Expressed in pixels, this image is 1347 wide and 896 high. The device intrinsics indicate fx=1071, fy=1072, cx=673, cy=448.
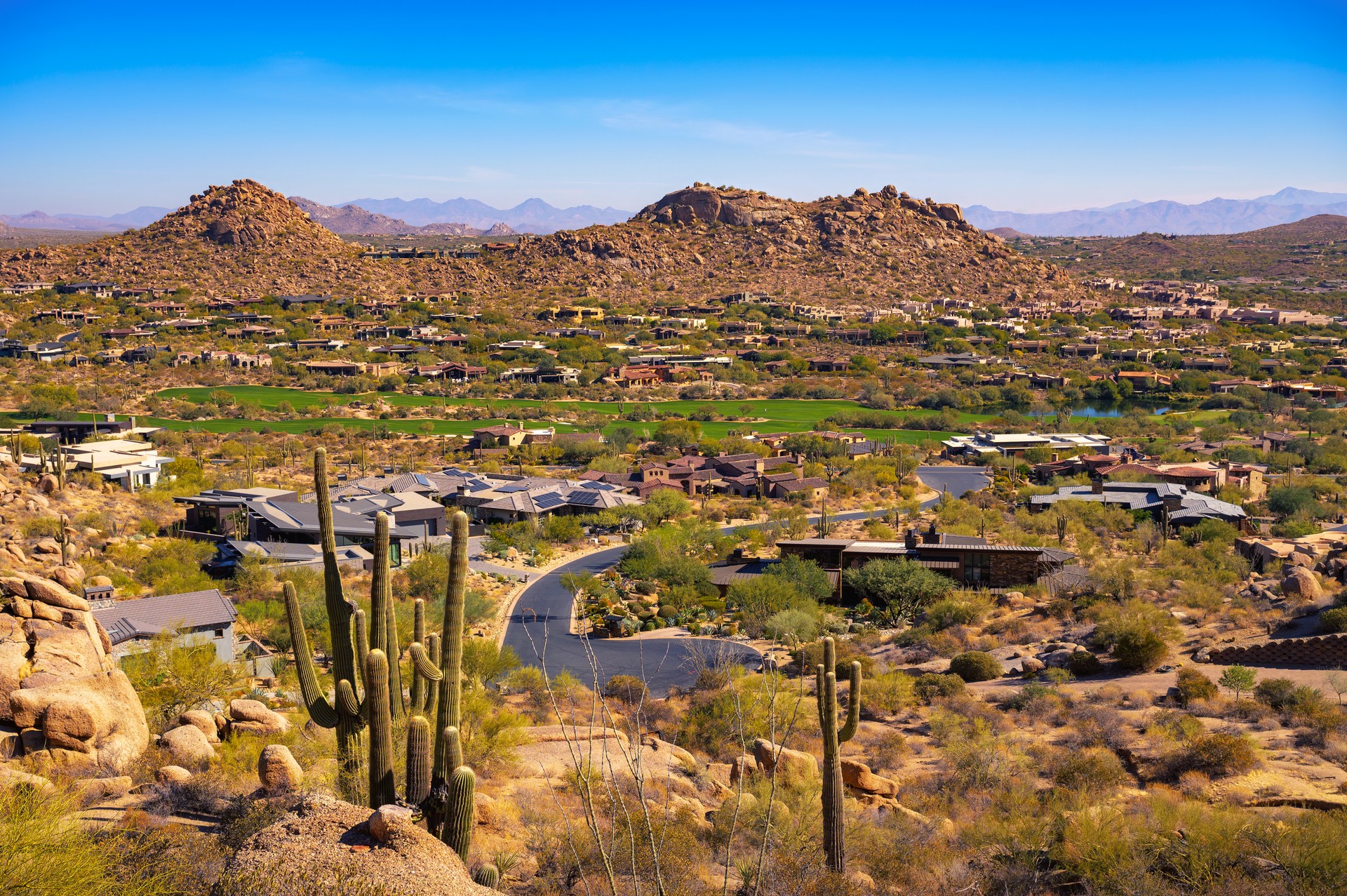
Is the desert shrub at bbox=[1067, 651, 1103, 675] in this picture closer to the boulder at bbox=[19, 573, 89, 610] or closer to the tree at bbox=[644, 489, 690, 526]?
the boulder at bbox=[19, 573, 89, 610]

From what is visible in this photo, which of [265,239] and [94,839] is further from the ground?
[265,239]

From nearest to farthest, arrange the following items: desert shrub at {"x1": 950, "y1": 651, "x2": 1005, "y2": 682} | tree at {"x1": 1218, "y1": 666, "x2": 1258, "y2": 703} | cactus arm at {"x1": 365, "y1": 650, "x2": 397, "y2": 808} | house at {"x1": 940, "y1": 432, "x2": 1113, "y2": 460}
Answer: cactus arm at {"x1": 365, "y1": 650, "x2": 397, "y2": 808} → tree at {"x1": 1218, "y1": 666, "x2": 1258, "y2": 703} → desert shrub at {"x1": 950, "y1": 651, "x2": 1005, "y2": 682} → house at {"x1": 940, "y1": 432, "x2": 1113, "y2": 460}

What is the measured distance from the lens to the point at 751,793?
15359 mm

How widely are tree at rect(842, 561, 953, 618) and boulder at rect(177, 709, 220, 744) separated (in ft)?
65.5

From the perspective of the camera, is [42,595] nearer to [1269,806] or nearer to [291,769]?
[291,769]

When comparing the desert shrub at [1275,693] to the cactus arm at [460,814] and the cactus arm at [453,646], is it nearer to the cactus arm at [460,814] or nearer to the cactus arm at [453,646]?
the cactus arm at [453,646]

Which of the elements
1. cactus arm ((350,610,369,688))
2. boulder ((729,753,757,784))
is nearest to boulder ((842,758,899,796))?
boulder ((729,753,757,784))

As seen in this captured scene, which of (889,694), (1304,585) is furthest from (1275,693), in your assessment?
(1304,585)

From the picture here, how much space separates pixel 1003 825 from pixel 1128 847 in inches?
75.1

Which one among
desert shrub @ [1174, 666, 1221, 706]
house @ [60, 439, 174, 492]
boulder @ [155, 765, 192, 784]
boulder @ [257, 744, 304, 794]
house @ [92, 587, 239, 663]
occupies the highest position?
boulder @ [257, 744, 304, 794]

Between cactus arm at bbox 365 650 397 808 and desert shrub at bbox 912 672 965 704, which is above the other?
cactus arm at bbox 365 650 397 808

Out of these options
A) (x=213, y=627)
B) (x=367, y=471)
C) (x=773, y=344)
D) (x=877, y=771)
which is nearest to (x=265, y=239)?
(x=773, y=344)

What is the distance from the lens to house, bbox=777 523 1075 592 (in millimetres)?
32938

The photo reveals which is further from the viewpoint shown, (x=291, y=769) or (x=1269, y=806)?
(x=1269, y=806)
